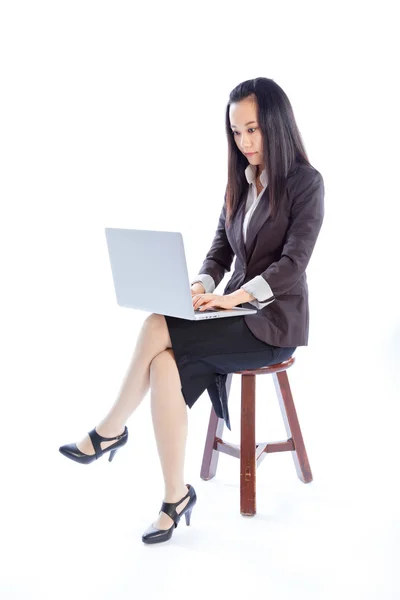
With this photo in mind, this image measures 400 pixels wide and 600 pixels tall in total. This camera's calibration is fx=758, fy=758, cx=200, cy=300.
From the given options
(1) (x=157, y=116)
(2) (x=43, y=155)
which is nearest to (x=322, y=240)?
(1) (x=157, y=116)

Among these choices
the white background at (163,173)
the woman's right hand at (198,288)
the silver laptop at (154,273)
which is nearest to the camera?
the silver laptop at (154,273)

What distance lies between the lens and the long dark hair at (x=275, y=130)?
2494 mm

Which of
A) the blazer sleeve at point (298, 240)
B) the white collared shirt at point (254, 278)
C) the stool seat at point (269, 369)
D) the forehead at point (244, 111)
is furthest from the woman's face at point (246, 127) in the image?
the stool seat at point (269, 369)

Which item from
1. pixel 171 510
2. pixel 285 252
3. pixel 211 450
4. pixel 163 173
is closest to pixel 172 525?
pixel 171 510

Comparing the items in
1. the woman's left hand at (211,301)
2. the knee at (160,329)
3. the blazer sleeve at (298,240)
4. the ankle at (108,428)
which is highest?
the blazer sleeve at (298,240)

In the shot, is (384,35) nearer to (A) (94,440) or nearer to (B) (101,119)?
(B) (101,119)

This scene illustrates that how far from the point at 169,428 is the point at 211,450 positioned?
46 centimetres

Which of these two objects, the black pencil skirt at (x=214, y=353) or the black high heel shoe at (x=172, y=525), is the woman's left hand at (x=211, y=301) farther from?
the black high heel shoe at (x=172, y=525)

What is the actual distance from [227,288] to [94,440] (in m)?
0.72

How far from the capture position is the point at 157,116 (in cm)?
412

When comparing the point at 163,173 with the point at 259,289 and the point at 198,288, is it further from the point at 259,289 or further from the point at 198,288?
the point at 259,289

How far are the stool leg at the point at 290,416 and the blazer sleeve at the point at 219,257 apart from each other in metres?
0.44

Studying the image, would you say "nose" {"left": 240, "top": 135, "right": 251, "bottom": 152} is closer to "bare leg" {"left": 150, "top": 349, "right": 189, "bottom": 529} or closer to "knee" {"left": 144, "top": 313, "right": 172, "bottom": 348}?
"knee" {"left": 144, "top": 313, "right": 172, "bottom": 348}

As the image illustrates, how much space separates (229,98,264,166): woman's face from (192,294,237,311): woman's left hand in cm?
52
